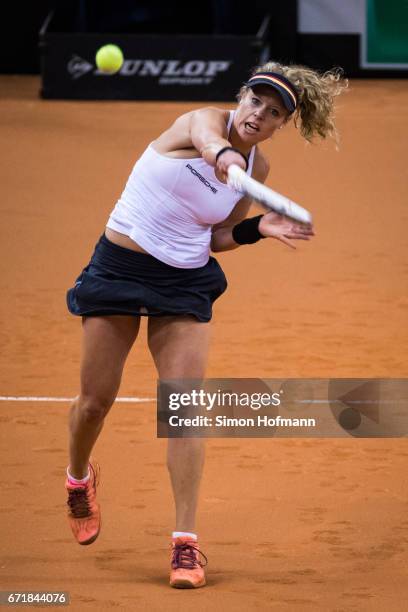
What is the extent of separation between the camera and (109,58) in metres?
13.1

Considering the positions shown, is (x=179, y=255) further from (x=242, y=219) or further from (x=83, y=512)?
(x=83, y=512)

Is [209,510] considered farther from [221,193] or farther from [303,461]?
[221,193]

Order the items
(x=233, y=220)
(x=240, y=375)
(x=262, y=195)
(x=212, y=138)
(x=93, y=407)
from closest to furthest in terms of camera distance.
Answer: (x=262, y=195) → (x=212, y=138) → (x=93, y=407) → (x=233, y=220) → (x=240, y=375)

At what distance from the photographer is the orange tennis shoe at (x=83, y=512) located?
4484 millimetres

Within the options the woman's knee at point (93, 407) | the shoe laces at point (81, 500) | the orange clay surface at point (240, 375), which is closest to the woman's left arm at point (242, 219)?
the woman's knee at point (93, 407)

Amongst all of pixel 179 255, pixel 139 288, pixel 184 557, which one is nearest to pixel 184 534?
pixel 184 557

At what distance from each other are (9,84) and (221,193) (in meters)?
12.1

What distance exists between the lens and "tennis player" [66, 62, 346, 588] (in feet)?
13.8

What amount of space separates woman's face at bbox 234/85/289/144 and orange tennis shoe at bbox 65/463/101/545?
4.75 ft

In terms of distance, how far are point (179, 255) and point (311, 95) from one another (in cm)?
73

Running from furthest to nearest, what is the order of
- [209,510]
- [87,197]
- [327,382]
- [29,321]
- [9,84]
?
[9,84]
[87,197]
[29,321]
[327,382]
[209,510]

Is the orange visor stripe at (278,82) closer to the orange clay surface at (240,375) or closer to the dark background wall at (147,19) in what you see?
the orange clay surface at (240,375)

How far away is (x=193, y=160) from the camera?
4176 millimetres

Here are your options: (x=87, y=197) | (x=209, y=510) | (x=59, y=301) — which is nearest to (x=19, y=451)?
(x=209, y=510)
